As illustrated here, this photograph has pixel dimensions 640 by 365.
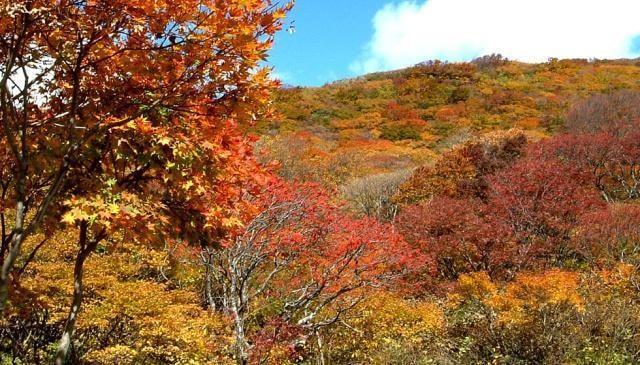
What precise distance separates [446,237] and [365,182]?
1214cm

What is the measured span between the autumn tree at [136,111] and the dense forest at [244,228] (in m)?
0.02

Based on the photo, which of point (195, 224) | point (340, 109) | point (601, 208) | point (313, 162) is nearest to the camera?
point (195, 224)

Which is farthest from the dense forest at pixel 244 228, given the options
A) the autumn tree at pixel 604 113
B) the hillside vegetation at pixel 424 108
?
the hillside vegetation at pixel 424 108

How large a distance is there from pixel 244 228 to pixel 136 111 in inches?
186

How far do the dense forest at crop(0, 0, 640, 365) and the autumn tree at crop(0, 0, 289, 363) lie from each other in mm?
23

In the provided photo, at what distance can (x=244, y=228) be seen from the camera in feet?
29.7

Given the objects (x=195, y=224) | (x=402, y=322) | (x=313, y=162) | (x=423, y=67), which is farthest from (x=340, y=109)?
(x=195, y=224)

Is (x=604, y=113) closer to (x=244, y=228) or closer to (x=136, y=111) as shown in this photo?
(x=244, y=228)

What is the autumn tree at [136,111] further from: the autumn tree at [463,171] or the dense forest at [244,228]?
the autumn tree at [463,171]

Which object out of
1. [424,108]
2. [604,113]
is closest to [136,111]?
[604,113]

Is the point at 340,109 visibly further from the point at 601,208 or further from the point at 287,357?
the point at 287,357

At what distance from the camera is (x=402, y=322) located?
42.4ft

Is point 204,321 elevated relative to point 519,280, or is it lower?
elevated

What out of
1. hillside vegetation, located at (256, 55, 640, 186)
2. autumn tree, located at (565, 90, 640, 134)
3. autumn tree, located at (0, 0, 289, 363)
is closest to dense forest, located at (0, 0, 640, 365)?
autumn tree, located at (0, 0, 289, 363)
